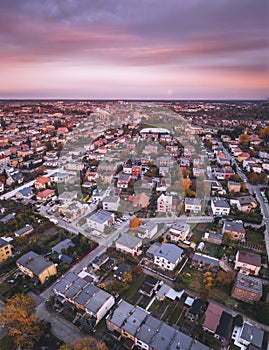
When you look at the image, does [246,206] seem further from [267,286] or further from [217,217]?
[267,286]

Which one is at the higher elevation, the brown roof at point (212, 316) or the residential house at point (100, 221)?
the residential house at point (100, 221)

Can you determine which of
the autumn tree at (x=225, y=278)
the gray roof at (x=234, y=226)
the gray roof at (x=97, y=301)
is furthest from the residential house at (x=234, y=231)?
the gray roof at (x=97, y=301)

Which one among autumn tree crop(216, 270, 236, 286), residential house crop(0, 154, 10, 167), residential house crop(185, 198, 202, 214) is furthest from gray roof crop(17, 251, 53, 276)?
residential house crop(0, 154, 10, 167)

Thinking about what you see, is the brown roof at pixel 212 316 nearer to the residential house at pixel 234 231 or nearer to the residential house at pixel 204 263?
the residential house at pixel 204 263

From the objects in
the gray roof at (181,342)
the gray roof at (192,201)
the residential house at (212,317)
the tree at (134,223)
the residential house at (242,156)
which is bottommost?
the residential house at (212,317)

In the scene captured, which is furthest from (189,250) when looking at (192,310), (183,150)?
(183,150)

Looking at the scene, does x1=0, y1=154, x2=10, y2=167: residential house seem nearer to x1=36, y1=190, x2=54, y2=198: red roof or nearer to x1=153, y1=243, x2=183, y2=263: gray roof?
x1=36, y1=190, x2=54, y2=198: red roof

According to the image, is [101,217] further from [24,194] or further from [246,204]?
[246,204]
